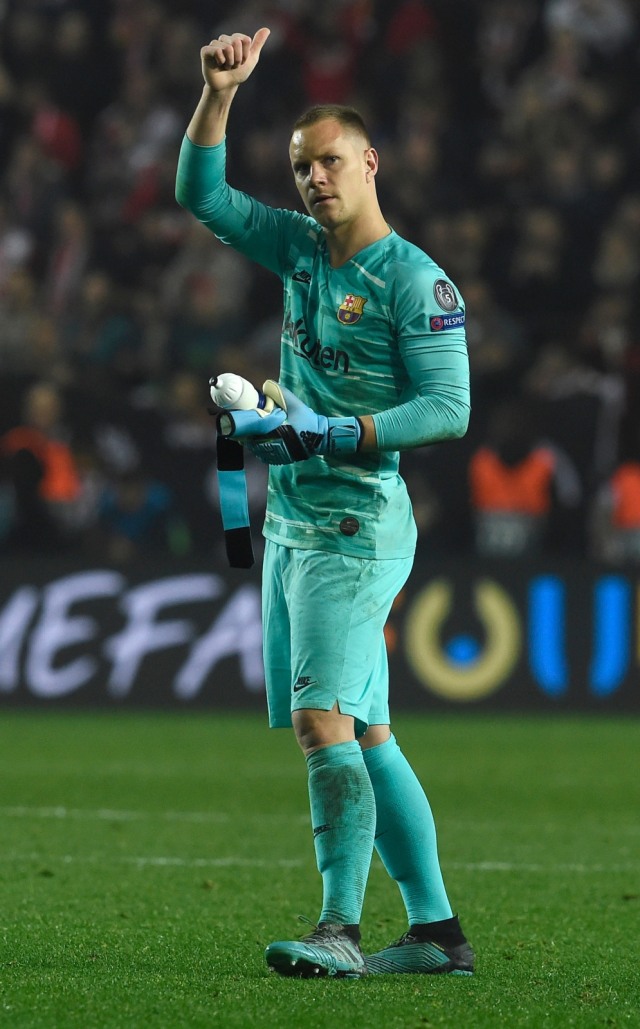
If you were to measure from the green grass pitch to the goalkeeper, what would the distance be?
31 centimetres

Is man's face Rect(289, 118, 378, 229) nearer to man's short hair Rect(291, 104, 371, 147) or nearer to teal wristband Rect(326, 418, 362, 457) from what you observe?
man's short hair Rect(291, 104, 371, 147)

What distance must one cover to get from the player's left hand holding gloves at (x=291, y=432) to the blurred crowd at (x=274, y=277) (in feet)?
25.6

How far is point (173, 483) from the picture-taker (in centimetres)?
1261

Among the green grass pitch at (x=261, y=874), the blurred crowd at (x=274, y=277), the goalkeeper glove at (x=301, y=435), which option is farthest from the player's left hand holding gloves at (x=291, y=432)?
the blurred crowd at (x=274, y=277)

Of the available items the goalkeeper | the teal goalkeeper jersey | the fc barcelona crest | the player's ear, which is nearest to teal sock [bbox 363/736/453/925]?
the goalkeeper

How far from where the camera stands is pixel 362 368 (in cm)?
441

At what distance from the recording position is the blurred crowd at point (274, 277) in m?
12.3

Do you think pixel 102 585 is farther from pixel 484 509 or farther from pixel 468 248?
pixel 468 248

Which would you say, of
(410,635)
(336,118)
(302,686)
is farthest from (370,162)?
(410,635)

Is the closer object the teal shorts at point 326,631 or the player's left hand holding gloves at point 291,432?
the player's left hand holding gloves at point 291,432

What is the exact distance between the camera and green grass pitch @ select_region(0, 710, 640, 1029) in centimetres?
389

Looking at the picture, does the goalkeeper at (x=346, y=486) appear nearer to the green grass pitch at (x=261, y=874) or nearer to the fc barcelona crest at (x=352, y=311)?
the fc barcelona crest at (x=352, y=311)

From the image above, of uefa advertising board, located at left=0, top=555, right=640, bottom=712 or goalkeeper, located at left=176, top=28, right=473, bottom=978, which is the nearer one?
goalkeeper, located at left=176, top=28, right=473, bottom=978

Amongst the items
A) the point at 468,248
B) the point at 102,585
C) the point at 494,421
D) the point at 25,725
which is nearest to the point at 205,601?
the point at 102,585
